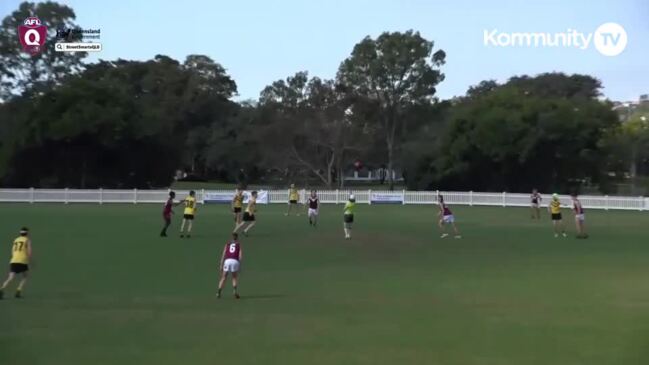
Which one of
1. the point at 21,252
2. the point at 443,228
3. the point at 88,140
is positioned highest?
the point at 88,140

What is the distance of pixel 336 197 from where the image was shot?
1999 inches

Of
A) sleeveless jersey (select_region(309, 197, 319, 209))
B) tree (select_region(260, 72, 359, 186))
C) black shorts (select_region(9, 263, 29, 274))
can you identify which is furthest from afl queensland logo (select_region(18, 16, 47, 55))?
tree (select_region(260, 72, 359, 186))

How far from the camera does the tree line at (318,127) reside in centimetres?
5038

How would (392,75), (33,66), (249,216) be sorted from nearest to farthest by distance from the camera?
1. (249,216)
2. (33,66)
3. (392,75)

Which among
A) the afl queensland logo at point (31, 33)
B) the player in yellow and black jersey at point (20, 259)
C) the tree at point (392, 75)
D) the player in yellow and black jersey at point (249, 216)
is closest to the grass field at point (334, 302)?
the player in yellow and black jersey at point (20, 259)

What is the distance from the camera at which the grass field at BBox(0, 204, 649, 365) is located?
952 centimetres

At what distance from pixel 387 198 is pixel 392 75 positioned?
16218 mm

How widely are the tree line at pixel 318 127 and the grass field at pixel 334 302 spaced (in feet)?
68.2

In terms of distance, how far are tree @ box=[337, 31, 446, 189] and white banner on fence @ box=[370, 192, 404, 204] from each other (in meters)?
13.2

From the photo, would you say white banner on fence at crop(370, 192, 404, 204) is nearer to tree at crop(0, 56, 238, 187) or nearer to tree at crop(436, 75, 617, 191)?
tree at crop(436, 75, 617, 191)

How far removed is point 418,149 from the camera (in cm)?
6141

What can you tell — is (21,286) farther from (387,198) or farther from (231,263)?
(387,198)

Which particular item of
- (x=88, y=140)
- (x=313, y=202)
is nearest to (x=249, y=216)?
(x=313, y=202)

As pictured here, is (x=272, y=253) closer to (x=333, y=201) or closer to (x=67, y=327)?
(x=67, y=327)
